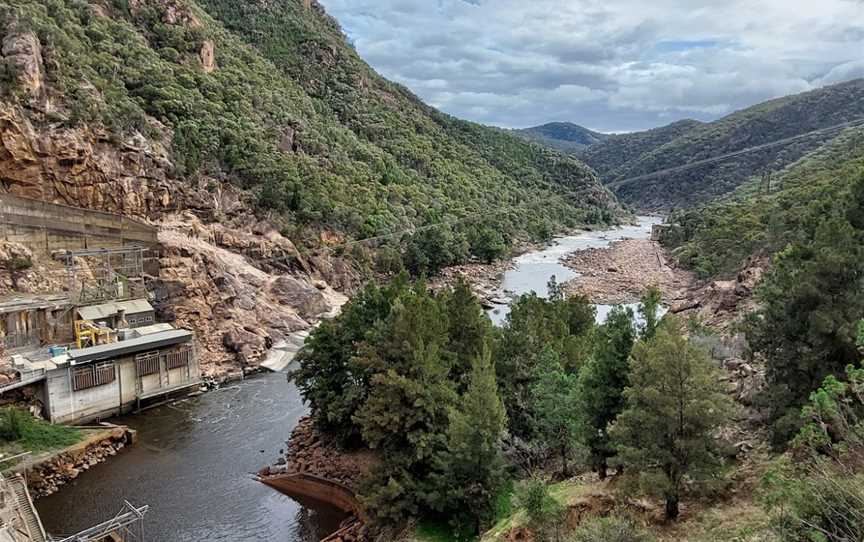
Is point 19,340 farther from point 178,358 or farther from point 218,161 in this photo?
point 218,161

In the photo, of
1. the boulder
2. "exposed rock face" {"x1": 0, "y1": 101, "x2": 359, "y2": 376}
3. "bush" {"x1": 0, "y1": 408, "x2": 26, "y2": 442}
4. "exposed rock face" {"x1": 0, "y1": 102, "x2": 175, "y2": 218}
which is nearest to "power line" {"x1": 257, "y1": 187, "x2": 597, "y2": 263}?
the boulder

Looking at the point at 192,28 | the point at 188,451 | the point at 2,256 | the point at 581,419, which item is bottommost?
the point at 188,451

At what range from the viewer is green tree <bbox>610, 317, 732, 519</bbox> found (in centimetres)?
1473

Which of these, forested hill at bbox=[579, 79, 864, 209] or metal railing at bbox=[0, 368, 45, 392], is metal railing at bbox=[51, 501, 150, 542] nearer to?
metal railing at bbox=[0, 368, 45, 392]

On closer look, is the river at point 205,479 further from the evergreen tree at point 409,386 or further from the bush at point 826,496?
the bush at point 826,496

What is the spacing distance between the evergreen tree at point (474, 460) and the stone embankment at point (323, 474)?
17.2ft

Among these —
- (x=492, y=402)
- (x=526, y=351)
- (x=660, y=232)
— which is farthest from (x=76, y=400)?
(x=660, y=232)

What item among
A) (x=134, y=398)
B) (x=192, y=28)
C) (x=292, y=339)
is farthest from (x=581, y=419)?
(x=192, y=28)

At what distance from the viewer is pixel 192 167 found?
55.0 metres

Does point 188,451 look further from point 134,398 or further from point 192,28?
point 192,28

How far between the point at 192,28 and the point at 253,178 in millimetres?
25786

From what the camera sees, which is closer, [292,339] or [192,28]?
[292,339]

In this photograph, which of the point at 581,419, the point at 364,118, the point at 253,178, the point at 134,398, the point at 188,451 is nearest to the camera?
the point at 581,419

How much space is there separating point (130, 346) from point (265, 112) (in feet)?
154
